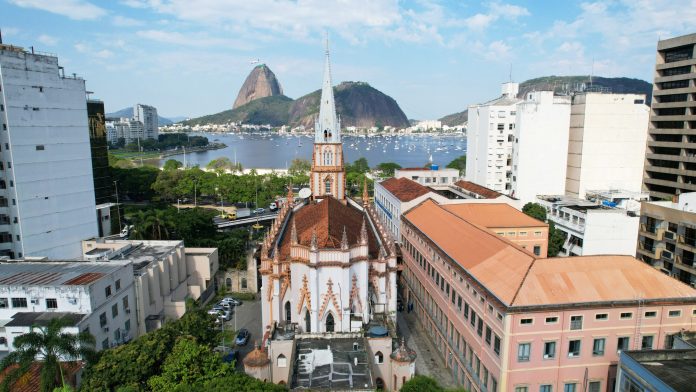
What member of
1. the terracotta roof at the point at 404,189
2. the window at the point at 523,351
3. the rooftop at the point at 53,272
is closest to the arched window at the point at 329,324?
the window at the point at 523,351

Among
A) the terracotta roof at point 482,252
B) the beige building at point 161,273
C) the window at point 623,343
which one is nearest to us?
the window at point 623,343

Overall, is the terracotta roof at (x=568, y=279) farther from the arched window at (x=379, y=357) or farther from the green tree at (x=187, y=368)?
the green tree at (x=187, y=368)

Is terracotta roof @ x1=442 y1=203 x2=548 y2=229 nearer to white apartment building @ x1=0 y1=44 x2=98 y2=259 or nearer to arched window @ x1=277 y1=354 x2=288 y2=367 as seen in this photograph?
arched window @ x1=277 y1=354 x2=288 y2=367

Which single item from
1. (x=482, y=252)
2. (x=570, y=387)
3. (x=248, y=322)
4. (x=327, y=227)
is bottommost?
(x=248, y=322)

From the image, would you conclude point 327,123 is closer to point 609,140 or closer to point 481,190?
point 481,190

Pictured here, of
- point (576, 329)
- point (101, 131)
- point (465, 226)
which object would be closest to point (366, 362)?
point (576, 329)

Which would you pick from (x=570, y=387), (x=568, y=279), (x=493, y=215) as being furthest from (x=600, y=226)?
(x=570, y=387)
